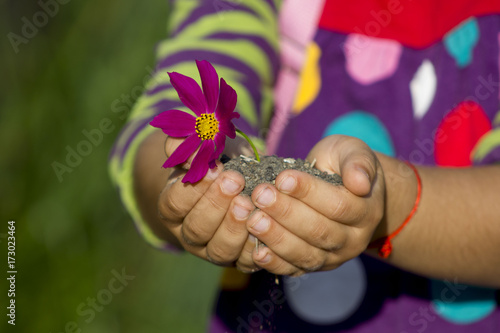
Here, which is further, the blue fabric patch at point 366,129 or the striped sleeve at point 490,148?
the blue fabric patch at point 366,129

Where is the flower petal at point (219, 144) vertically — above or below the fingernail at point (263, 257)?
above

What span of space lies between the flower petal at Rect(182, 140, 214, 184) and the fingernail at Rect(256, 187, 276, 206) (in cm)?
6

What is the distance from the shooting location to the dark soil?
1.80 feet

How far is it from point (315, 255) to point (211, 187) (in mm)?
131

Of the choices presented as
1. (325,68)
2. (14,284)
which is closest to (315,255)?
(325,68)

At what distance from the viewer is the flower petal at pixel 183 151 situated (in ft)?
1.72

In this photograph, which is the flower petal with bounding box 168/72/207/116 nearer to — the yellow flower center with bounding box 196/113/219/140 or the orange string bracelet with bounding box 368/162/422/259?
the yellow flower center with bounding box 196/113/219/140

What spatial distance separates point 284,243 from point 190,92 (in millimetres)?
173

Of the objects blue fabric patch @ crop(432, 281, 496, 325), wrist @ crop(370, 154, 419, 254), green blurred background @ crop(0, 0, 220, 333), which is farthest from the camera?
green blurred background @ crop(0, 0, 220, 333)

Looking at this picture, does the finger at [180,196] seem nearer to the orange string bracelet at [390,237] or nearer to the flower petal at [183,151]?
the flower petal at [183,151]

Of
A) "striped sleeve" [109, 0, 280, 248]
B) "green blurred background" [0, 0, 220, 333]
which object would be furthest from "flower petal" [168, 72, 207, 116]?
"green blurred background" [0, 0, 220, 333]

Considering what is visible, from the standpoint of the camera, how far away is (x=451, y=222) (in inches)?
25.6

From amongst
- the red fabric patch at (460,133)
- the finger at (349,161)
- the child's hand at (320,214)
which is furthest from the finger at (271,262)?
the red fabric patch at (460,133)

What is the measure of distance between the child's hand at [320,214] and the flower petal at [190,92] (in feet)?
0.33
